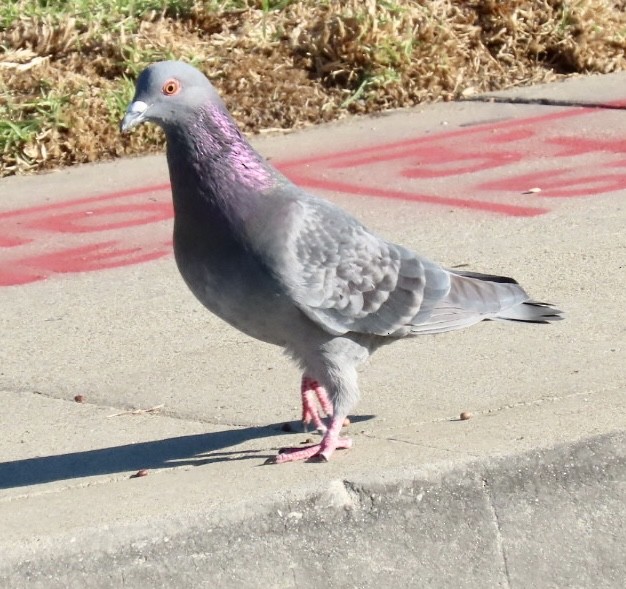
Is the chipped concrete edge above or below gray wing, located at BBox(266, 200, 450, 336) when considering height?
below

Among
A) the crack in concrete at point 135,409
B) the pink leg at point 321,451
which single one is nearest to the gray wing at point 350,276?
the pink leg at point 321,451

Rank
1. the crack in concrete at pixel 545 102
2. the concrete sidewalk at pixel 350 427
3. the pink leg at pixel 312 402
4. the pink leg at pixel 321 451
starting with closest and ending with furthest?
the concrete sidewalk at pixel 350 427
the pink leg at pixel 321 451
the pink leg at pixel 312 402
the crack in concrete at pixel 545 102

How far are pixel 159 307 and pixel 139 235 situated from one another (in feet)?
4.39

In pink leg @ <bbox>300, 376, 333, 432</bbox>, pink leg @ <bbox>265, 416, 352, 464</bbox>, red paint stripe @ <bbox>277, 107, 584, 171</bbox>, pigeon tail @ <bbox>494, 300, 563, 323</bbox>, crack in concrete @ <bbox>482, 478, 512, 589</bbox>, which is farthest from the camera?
red paint stripe @ <bbox>277, 107, 584, 171</bbox>

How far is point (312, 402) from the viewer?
4219mm

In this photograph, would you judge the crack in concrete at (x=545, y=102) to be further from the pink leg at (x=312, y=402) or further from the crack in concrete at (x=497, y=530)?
the crack in concrete at (x=497, y=530)

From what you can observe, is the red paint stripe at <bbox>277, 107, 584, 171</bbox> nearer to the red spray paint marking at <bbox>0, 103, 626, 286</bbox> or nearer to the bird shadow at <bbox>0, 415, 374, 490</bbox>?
the red spray paint marking at <bbox>0, 103, 626, 286</bbox>

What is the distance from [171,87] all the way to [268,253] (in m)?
0.54

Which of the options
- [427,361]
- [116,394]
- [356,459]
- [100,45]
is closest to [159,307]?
[116,394]

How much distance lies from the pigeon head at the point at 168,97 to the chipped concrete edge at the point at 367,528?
112cm

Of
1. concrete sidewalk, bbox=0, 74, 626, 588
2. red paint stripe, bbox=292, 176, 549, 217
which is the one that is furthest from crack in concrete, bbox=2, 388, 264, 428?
A: red paint stripe, bbox=292, 176, 549, 217

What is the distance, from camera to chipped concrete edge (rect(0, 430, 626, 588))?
3.31 meters

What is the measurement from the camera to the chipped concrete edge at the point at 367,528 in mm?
3312

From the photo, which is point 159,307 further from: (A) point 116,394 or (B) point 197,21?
(B) point 197,21
